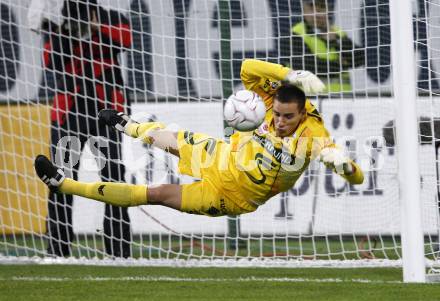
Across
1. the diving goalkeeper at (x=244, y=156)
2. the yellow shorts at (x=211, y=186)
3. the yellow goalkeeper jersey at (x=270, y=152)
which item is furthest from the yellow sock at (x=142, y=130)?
the yellow goalkeeper jersey at (x=270, y=152)

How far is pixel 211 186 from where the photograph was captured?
265 inches

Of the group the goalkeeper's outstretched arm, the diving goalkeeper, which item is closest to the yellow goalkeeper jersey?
the diving goalkeeper

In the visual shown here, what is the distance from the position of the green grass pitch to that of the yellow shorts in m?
0.51

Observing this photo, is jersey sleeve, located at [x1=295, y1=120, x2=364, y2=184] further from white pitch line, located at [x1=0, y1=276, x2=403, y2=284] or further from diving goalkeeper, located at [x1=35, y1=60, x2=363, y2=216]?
white pitch line, located at [x1=0, y1=276, x2=403, y2=284]

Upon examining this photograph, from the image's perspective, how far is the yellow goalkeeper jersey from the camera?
642 cm

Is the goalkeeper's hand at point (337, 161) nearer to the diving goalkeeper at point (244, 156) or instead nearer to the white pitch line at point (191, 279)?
the diving goalkeeper at point (244, 156)

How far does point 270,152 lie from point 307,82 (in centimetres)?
53

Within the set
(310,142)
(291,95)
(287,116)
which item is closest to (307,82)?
(291,95)

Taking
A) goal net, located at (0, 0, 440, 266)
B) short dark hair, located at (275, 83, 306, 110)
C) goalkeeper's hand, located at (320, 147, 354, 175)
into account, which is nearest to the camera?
goalkeeper's hand, located at (320, 147, 354, 175)

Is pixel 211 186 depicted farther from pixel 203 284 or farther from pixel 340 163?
pixel 340 163

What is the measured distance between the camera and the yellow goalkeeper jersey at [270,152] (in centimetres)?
642

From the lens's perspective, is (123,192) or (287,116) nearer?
(287,116)

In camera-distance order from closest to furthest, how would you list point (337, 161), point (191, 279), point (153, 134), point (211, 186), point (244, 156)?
1. point (337, 161)
2. point (244, 156)
3. point (211, 186)
4. point (153, 134)
5. point (191, 279)

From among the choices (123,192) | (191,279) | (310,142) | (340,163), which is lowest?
(191,279)
